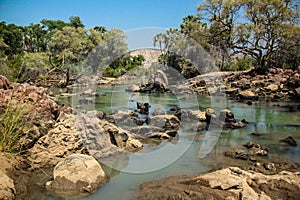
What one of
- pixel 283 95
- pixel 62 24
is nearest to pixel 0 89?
pixel 283 95

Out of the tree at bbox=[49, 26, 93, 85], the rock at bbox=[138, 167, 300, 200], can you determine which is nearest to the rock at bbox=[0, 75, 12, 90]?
the rock at bbox=[138, 167, 300, 200]

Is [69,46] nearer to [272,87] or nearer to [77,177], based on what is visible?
[272,87]

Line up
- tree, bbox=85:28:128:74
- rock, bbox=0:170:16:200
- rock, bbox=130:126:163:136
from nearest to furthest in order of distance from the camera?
rock, bbox=0:170:16:200 < rock, bbox=130:126:163:136 < tree, bbox=85:28:128:74

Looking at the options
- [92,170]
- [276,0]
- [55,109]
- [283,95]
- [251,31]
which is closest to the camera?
[92,170]

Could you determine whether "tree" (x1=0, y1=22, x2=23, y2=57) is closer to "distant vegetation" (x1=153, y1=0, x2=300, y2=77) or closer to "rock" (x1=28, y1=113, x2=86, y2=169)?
"distant vegetation" (x1=153, y1=0, x2=300, y2=77)

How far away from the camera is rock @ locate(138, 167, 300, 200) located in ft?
15.5

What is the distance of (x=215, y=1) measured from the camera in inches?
1041

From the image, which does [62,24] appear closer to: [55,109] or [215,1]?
[215,1]

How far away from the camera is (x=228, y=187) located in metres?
4.93

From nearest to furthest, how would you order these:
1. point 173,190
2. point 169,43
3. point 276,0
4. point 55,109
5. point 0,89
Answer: point 173,190 → point 0,89 → point 55,109 → point 276,0 → point 169,43

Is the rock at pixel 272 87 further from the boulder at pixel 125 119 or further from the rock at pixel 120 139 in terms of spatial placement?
the rock at pixel 120 139

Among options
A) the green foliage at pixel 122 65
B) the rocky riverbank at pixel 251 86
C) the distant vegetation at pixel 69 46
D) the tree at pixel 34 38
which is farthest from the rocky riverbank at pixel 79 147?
the tree at pixel 34 38

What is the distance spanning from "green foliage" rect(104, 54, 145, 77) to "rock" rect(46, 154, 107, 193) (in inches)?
1418

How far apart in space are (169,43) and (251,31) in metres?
19.1
